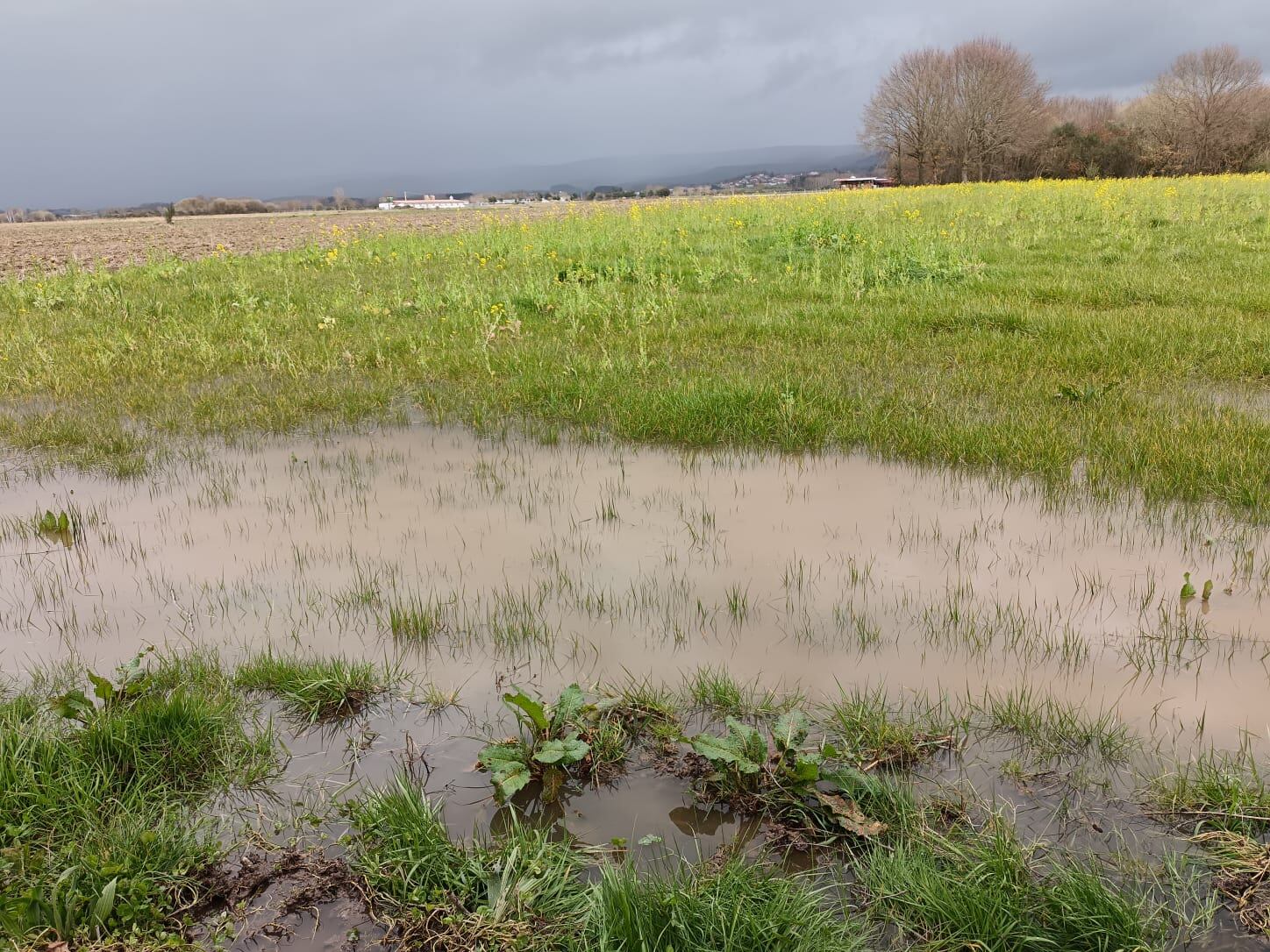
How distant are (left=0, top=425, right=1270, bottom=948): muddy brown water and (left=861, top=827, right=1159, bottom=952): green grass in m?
0.20

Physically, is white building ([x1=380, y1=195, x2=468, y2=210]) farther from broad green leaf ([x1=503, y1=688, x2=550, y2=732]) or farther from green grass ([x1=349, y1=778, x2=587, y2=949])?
green grass ([x1=349, y1=778, x2=587, y2=949])

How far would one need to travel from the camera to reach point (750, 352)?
6965mm


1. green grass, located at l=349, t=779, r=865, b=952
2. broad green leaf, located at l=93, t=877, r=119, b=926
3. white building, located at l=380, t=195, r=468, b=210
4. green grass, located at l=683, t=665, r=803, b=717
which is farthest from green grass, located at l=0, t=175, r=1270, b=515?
white building, located at l=380, t=195, r=468, b=210

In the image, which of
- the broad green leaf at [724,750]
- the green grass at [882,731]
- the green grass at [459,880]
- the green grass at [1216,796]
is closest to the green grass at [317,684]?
the green grass at [459,880]

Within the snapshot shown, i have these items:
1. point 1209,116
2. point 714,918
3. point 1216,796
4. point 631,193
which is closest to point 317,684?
point 714,918

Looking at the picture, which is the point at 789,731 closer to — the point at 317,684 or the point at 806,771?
the point at 806,771

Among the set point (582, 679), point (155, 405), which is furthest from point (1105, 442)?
point (155, 405)

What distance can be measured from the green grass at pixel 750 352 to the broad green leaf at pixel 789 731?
2.66 metres

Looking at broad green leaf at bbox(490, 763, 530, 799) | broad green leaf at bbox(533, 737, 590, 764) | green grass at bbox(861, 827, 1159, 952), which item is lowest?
green grass at bbox(861, 827, 1159, 952)

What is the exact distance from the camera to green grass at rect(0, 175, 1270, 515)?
4.84 meters

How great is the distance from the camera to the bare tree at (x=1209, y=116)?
48.4m

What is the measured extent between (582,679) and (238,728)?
113 centimetres

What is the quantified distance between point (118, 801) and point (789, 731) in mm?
1908

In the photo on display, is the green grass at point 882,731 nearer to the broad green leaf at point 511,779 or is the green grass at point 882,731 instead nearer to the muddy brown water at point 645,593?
the muddy brown water at point 645,593
